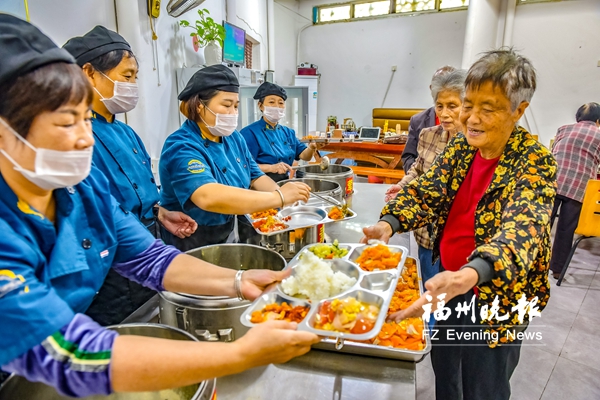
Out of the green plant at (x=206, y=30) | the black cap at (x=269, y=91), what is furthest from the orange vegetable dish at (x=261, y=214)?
the green plant at (x=206, y=30)

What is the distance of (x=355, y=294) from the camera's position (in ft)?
3.88

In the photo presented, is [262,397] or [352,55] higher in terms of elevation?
[352,55]

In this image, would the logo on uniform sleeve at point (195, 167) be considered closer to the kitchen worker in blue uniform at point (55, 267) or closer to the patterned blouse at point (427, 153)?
the kitchen worker in blue uniform at point (55, 267)

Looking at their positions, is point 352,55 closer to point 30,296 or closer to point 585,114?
point 585,114

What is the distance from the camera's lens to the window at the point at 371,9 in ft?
29.6

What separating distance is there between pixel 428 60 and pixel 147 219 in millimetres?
8613

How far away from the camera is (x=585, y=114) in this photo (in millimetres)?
3967

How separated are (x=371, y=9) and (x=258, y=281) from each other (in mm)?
9648

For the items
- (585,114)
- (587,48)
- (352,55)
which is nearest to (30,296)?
(585,114)

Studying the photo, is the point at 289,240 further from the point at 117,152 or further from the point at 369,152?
the point at 369,152

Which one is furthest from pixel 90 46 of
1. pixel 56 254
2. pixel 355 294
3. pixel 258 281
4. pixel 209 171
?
pixel 355 294

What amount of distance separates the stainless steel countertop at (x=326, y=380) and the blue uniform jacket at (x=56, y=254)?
1.60 feet

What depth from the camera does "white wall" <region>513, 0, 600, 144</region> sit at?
708 cm

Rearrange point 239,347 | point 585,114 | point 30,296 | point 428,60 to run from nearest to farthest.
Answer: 1. point 30,296
2. point 239,347
3. point 585,114
4. point 428,60
